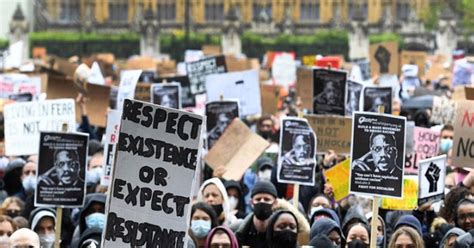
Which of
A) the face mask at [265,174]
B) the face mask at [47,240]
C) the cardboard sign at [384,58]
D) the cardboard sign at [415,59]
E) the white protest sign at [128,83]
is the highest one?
the white protest sign at [128,83]

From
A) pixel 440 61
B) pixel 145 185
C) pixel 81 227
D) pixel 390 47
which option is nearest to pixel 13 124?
pixel 81 227

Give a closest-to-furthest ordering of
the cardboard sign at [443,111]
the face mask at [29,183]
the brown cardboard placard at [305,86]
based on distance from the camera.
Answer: the face mask at [29,183]
the cardboard sign at [443,111]
the brown cardboard placard at [305,86]

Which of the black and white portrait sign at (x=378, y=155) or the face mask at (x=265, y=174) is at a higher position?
the black and white portrait sign at (x=378, y=155)

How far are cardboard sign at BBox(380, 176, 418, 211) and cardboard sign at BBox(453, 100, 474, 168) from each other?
1.26ft

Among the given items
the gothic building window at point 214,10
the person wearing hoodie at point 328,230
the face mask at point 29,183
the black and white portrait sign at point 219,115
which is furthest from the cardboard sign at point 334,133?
the gothic building window at point 214,10

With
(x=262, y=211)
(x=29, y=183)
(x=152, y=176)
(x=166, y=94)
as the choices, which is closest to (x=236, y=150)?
(x=29, y=183)

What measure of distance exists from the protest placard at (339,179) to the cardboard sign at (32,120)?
282 cm

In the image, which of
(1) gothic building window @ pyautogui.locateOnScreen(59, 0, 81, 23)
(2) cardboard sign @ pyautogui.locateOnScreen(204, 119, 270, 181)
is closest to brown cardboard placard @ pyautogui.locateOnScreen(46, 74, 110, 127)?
(2) cardboard sign @ pyautogui.locateOnScreen(204, 119, 270, 181)

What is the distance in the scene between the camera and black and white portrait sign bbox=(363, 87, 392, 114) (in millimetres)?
21594

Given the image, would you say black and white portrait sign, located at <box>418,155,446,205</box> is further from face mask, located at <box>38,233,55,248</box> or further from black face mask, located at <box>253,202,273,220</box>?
face mask, located at <box>38,233,55,248</box>

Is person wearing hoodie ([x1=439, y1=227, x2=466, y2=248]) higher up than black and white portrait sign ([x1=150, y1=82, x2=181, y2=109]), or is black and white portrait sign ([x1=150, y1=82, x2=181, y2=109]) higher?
person wearing hoodie ([x1=439, y1=227, x2=466, y2=248])

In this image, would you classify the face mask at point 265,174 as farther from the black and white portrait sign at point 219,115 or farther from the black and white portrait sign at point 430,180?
the black and white portrait sign at point 430,180

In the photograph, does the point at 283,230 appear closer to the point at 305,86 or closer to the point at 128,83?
the point at 128,83

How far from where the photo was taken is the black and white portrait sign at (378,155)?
46.3 ft
